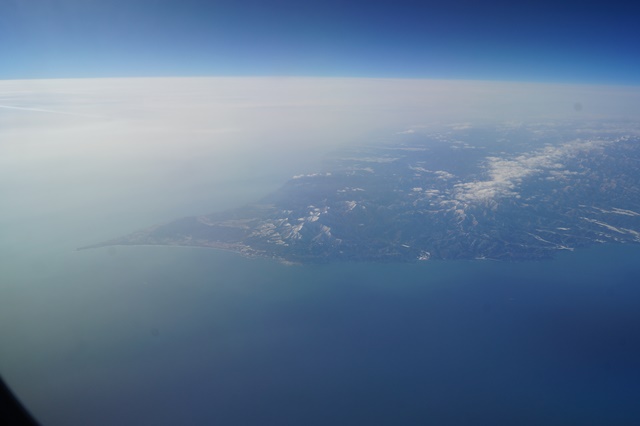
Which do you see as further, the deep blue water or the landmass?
the landmass

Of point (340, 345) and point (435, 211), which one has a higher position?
point (435, 211)

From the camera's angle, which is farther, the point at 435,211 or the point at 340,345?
the point at 435,211

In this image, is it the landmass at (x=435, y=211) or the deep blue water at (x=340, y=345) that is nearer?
the deep blue water at (x=340, y=345)

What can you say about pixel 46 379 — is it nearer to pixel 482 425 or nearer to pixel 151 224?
pixel 482 425

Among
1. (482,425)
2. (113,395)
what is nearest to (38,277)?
(113,395)
